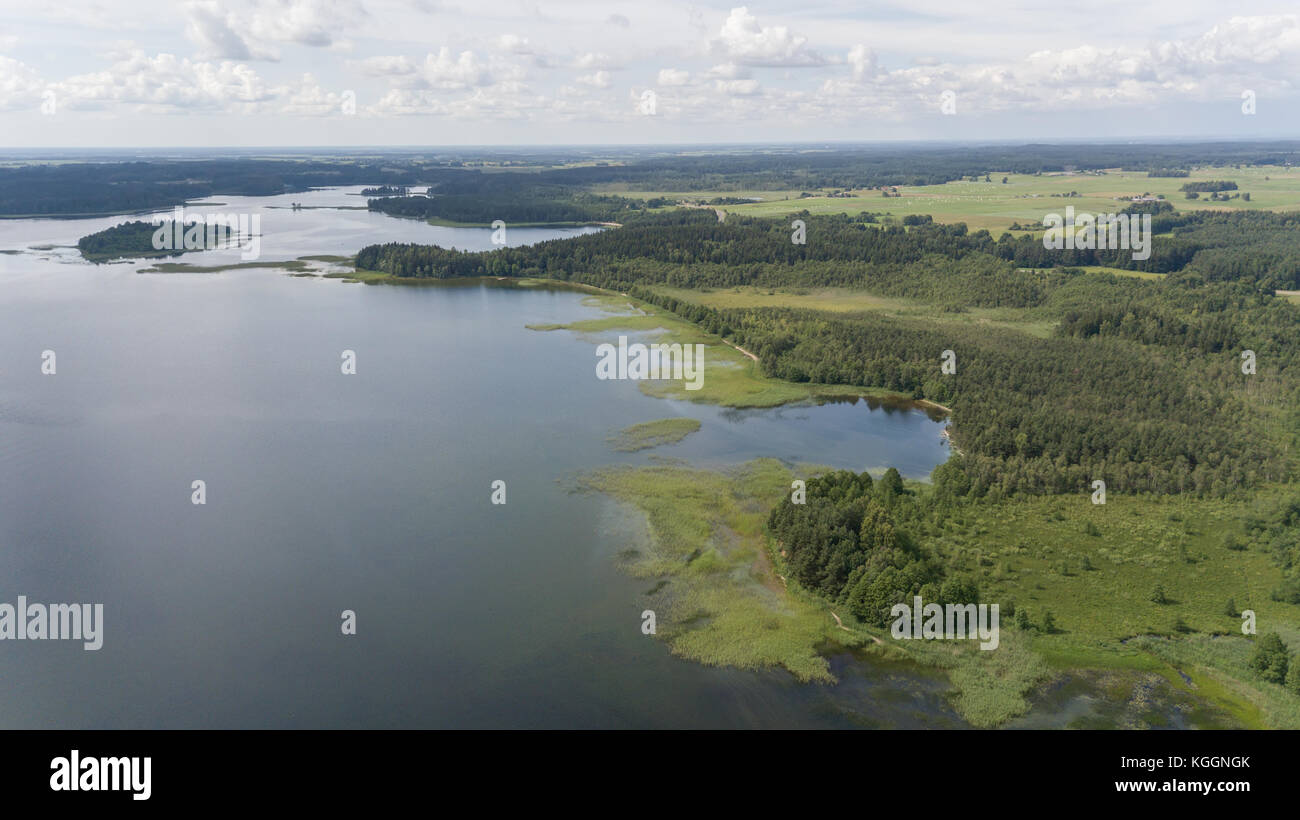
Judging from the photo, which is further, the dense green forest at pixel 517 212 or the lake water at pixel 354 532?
the dense green forest at pixel 517 212

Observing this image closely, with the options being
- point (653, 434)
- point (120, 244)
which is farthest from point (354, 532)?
point (120, 244)

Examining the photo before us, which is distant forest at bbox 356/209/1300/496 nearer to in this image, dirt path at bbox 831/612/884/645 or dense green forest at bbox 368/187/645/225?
dirt path at bbox 831/612/884/645

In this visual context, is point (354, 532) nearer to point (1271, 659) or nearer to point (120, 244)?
point (1271, 659)

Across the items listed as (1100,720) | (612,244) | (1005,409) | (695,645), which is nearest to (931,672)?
(1100,720)

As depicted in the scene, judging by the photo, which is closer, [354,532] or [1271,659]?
[1271,659]

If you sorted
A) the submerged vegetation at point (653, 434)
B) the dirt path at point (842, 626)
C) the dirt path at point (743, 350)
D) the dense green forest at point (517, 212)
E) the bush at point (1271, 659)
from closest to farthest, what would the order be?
the bush at point (1271, 659) → the dirt path at point (842, 626) → the submerged vegetation at point (653, 434) → the dirt path at point (743, 350) → the dense green forest at point (517, 212)

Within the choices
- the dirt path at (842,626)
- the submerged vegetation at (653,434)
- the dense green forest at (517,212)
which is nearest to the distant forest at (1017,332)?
the dirt path at (842,626)

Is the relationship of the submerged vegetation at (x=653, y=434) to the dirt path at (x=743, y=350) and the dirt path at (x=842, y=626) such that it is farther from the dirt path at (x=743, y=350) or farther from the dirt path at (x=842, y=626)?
the dirt path at (x=842, y=626)

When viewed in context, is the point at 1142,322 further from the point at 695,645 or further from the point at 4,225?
the point at 4,225
